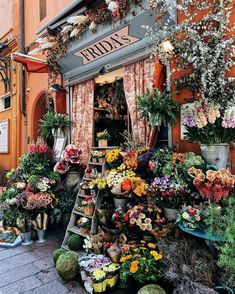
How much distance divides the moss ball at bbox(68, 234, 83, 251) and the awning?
4036 mm

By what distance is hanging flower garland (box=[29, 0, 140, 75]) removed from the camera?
3922mm

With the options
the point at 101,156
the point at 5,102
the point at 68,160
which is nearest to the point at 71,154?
the point at 68,160

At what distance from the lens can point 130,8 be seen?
3859 millimetres

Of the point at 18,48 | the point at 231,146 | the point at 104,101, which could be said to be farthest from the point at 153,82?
the point at 18,48

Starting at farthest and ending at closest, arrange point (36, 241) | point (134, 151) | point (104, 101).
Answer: point (104, 101)
point (36, 241)
point (134, 151)

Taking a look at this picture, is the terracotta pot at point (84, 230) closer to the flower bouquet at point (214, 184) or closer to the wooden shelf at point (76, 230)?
the wooden shelf at point (76, 230)

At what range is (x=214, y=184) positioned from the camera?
2307 mm

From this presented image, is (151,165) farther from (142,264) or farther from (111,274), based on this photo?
(111,274)

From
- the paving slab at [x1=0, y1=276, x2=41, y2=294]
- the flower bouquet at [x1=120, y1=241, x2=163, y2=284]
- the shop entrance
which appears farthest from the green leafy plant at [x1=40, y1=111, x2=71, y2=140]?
the flower bouquet at [x1=120, y1=241, x2=163, y2=284]

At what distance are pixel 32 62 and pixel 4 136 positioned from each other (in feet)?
11.8

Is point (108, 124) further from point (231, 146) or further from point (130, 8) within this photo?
point (231, 146)

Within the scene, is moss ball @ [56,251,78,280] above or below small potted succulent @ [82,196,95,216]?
below

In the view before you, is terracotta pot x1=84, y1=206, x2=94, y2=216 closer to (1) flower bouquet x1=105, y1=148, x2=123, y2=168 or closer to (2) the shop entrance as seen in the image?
(1) flower bouquet x1=105, y1=148, x2=123, y2=168

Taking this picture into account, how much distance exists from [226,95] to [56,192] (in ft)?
11.1
